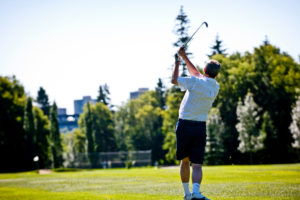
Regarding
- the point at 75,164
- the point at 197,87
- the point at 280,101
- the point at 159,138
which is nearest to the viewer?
the point at 197,87

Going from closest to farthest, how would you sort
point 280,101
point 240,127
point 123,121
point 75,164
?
point 240,127 → point 280,101 → point 75,164 → point 123,121

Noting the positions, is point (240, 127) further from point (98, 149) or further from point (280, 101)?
point (98, 149)

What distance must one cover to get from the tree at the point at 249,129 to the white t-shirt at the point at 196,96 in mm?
47681

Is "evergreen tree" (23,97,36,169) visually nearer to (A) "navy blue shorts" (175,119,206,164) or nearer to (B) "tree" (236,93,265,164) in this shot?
(B) "tree" (236,93,265,164)

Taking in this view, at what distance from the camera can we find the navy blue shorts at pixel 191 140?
6375 mm

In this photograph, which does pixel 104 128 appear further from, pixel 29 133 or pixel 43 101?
pixel 43 101

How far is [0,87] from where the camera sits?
67.1 metres

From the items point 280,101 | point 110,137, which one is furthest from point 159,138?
point 280,101

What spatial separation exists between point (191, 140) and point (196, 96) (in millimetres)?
714

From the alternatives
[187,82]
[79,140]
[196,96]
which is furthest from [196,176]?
[79,140]

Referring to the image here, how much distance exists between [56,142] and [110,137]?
990 inches

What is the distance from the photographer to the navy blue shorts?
638 centimetres

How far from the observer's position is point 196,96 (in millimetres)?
6340

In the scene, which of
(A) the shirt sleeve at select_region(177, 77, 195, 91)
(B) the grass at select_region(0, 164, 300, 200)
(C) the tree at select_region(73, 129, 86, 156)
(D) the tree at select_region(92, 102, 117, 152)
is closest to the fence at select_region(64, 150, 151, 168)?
(D) the tree at select_region(92, 102, 117, 152)
